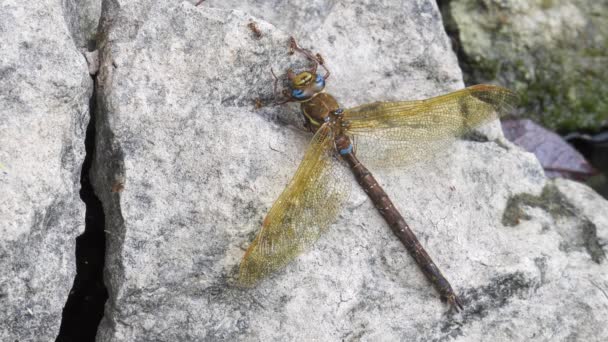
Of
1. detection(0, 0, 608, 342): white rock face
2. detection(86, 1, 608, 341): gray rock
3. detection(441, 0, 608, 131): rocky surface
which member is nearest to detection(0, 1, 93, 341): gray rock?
detection(0, 0, 608, 342): white rock face

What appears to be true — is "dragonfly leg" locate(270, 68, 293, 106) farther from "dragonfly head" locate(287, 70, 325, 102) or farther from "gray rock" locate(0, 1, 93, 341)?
"gray rock" locate(0, 1, 93, 341)

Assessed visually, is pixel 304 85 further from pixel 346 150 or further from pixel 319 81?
pixel 346 150

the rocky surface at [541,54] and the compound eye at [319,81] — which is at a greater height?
the compound eye at [319,81]

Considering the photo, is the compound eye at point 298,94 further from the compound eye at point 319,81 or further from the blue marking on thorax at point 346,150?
the blue marking on thorax at point 346,150

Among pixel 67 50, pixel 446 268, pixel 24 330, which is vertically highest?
pixel 67 50

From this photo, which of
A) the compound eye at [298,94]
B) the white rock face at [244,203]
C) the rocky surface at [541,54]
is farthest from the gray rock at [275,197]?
the rocky surface at [541,54]

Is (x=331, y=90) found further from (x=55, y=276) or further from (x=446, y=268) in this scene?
(x=55, y=276)

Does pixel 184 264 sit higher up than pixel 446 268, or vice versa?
pixel 184 264

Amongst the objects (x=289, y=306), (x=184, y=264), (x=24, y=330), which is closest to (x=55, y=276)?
(x=24, y=330)
